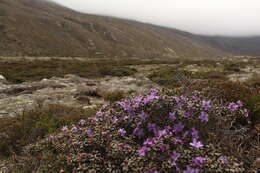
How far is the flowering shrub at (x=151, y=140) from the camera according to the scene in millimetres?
2828

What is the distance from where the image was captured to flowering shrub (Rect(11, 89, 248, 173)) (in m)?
2.83

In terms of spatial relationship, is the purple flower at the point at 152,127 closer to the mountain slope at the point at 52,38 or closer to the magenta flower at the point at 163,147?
the magenta flower at the point at 163,147

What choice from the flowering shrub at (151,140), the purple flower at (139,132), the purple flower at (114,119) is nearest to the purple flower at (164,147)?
the flowering shrub at (151,140)

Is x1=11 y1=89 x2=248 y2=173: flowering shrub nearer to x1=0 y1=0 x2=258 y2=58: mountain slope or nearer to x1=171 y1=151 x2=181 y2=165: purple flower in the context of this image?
x1=171 y1=151 x2=181 y2=165: purple flower

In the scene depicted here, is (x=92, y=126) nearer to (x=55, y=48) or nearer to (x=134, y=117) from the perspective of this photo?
(x=134, y=117)

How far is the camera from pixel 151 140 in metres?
3.08

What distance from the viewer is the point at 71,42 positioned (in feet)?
395

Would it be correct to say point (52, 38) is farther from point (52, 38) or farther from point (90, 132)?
point (90, 132)

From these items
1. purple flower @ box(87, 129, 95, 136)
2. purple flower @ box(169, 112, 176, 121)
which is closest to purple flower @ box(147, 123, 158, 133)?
purple flower @ box(169, 112, 176, 121)

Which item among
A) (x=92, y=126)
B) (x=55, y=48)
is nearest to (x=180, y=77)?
(x=92, y=126)

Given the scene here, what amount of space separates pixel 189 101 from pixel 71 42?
401 ft

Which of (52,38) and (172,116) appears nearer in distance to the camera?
(172,116)

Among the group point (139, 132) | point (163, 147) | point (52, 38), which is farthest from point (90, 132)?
point (52, 38)

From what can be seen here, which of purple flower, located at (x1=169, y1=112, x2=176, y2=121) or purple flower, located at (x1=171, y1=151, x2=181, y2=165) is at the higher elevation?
purple flower, located at (x1=169, y1=112, x2=176, y2=121)
